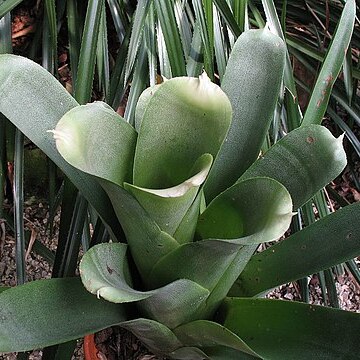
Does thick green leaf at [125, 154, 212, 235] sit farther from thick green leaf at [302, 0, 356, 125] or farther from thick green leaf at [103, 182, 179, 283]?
thick green leaf at [302, 0, 356, 125]

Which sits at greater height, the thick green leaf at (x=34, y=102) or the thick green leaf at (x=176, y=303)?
the thick green leaf at (x=34, y=102)

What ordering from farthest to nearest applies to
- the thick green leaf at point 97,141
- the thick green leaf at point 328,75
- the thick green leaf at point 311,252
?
the thick green leaf at point 328,75, the thick green leaf at point 311,252, the thick green leaf at point 97,141

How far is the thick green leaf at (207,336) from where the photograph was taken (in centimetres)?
44

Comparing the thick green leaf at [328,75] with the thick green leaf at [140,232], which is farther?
the thick green leaf at [328,75]

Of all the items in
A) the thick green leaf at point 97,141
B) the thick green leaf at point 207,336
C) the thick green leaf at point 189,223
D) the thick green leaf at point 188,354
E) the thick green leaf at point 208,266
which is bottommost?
the thick green leaf at point 188,354

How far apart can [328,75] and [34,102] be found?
13.6 inches

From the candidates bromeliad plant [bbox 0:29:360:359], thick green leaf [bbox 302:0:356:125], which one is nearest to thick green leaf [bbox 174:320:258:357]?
bromeliad plant [bbox 0:29:360:359]

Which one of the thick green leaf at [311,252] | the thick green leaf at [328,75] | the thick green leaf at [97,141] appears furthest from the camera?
the thick green leaf at [328,75]

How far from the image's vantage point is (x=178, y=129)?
44 centimetres

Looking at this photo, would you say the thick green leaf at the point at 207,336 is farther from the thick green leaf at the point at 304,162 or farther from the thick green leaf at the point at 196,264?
the thick green leaf at the point at 304,162

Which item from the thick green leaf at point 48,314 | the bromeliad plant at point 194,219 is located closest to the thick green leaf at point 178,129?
the bromeliad plant at point 194,219

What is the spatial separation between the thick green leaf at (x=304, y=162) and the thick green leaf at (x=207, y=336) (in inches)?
5.7

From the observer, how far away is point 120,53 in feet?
2.75

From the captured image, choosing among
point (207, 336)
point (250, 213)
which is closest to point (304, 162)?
point (250, 213)
